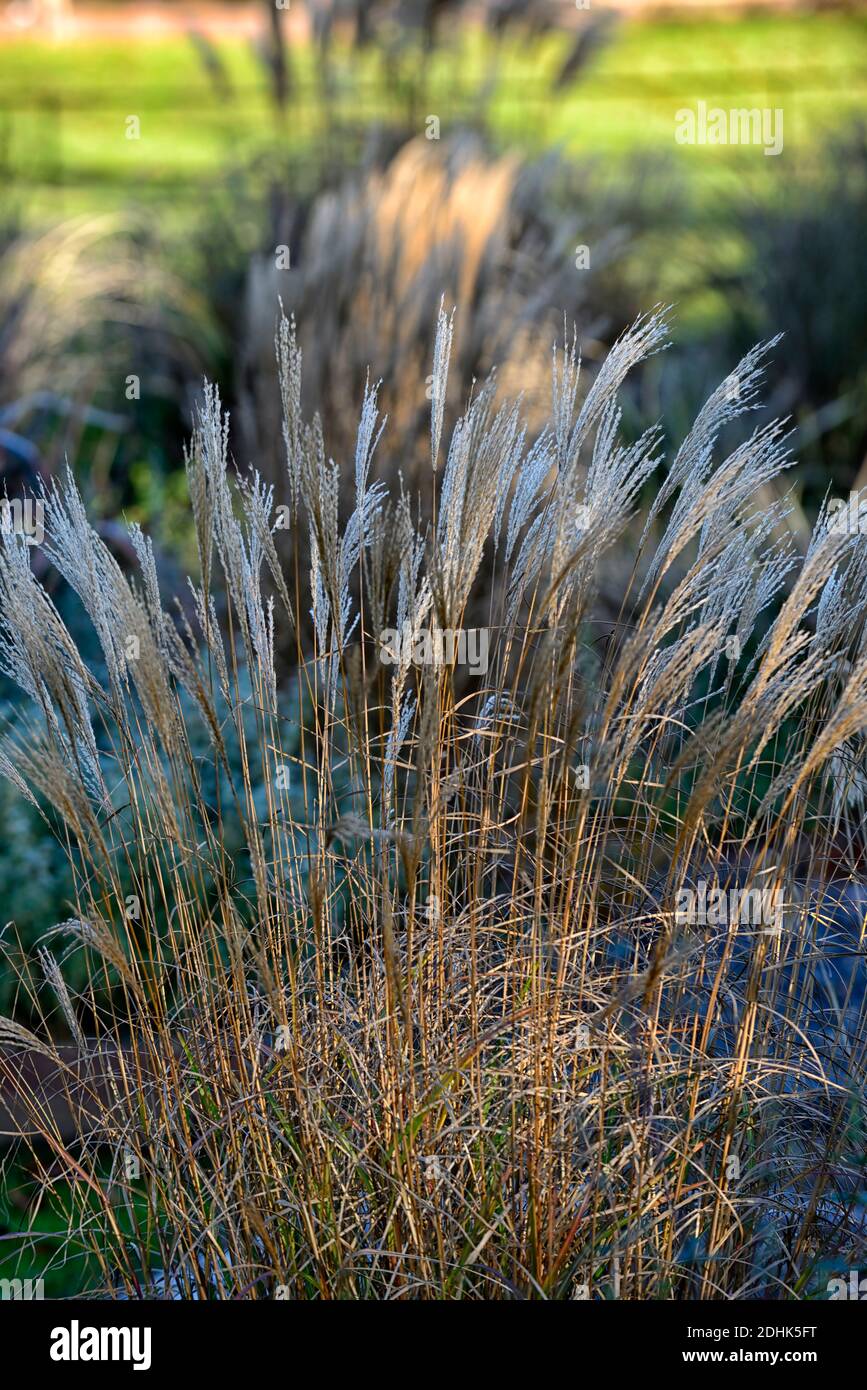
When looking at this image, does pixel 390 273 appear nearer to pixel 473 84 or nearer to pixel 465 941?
pixel 465 941

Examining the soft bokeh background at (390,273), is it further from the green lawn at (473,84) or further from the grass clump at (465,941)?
the green lawn at (473,84)

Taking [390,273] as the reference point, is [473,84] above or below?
above

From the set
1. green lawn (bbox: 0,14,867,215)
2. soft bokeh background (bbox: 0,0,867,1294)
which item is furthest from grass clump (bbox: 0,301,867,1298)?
green lawn (bbox: 0,14,867,215)

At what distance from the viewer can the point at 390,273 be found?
4.80m

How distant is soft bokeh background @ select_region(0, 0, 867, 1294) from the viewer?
15.3 feet

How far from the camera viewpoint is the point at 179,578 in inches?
190

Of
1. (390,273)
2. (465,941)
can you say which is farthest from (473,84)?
(465,941)

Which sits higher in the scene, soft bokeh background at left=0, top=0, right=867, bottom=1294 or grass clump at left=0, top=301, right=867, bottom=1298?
soft bokeh background at left=0, top=0, right=867, bottom=1294

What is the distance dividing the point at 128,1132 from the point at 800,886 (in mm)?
1045

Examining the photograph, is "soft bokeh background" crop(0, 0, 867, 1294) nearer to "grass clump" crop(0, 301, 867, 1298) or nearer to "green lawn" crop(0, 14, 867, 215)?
"grass clump" crop(0, 301, 867, 1298)

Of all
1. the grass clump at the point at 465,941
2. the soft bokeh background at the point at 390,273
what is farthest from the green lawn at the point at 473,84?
the grass clump at the point at 465,941

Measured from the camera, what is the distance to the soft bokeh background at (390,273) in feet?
15.3

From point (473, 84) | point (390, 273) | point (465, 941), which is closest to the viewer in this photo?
point (465, 941)
